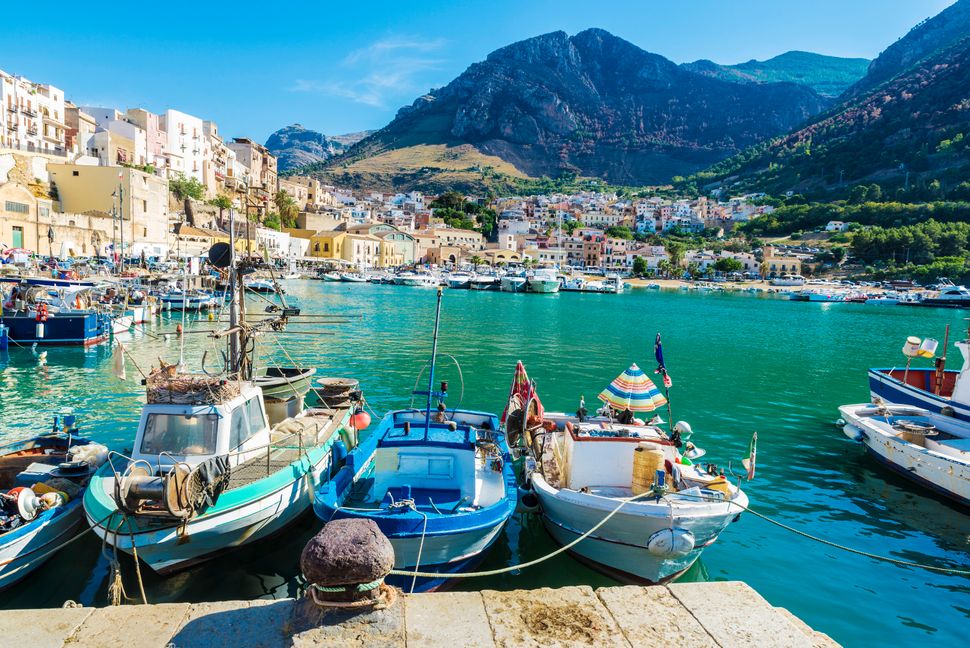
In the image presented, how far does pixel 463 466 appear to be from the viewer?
10047mm

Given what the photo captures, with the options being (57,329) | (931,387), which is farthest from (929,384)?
(57,329)

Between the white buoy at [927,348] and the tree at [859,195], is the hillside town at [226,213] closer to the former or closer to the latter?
the white buoy at [927,348]

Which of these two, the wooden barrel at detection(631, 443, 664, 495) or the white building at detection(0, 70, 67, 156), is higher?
the white building at detection(0, 70, 67, 156)

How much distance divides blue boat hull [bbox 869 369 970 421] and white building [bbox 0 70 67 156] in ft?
245

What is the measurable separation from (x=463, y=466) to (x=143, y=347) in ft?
88.4

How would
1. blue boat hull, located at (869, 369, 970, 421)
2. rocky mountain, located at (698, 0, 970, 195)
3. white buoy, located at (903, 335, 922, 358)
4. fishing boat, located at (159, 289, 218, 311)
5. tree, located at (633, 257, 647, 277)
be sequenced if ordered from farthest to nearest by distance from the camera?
rocky mountain, located at (698, 0, 970, 195) < tree, located at (633, 257, 647, 277) < fishing boat, located at (159, 289, 218, 311) < white buoy, located at (903, 335, 922, 358) < blue boat hull, located at (869, 369, 970, 421)

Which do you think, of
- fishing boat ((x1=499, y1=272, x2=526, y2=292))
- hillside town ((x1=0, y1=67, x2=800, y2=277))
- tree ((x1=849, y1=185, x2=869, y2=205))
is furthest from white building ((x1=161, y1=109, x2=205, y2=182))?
tree ((x1=849, y1=185, x2=869, y2=205))

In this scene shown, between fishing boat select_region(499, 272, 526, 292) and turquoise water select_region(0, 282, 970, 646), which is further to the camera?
fishing boat select_region(499, 272, 526, 292)

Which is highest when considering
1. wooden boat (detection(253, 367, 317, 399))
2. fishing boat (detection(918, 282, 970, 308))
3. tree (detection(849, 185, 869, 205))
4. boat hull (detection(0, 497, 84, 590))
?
tree (detection(849, 185, 869, 205))

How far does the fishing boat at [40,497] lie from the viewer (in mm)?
7855

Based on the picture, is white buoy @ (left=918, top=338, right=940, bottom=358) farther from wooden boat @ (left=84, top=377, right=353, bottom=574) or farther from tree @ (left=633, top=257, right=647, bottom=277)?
tree @ (left=633, top=257, right=647, bottom=277)

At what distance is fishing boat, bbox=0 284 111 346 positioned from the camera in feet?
92.3

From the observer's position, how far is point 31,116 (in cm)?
6322

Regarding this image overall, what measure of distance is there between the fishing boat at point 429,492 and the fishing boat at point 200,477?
3.24ft
